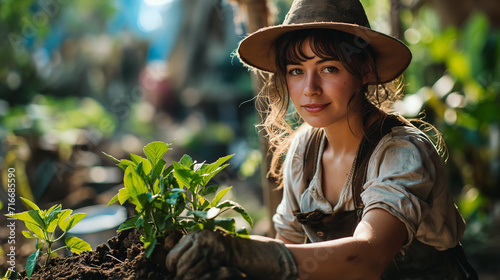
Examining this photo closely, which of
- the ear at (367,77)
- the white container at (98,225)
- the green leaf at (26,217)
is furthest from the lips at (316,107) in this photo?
the white container at (98,225)

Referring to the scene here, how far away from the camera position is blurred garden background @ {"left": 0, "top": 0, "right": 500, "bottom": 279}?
4277 mm

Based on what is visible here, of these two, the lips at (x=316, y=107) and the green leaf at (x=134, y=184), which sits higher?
the lips at (x=316, y=107)

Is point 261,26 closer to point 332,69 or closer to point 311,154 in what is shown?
point 311,154

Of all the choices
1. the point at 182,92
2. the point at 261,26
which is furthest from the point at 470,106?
the point at 182,92

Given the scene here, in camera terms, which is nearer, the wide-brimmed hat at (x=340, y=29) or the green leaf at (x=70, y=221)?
the green leaf at (x=70, y=221)

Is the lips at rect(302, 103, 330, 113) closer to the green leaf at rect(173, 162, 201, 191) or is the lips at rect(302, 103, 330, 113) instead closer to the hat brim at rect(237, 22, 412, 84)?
the hat brim at rect(237, 22, 412, 84)

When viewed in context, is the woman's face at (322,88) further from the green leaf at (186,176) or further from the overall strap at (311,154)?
the green leaf at (186,176)

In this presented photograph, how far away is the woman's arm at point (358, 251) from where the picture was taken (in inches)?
43.6

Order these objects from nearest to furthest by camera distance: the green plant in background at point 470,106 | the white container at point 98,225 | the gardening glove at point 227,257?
1. the gardening glove at point 227,257
2. the white container at point 98,225
3. the green plant in background at point 470,106

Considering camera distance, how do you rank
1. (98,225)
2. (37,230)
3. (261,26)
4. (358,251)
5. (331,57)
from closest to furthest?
(358,251), (37,230), (331,57), (261,26), (98,225)

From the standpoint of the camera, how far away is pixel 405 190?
4.29 ft

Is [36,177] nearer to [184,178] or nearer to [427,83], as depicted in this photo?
[184,178]

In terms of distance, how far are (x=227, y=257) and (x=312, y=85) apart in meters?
0.67

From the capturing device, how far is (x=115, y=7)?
10.3 metres
